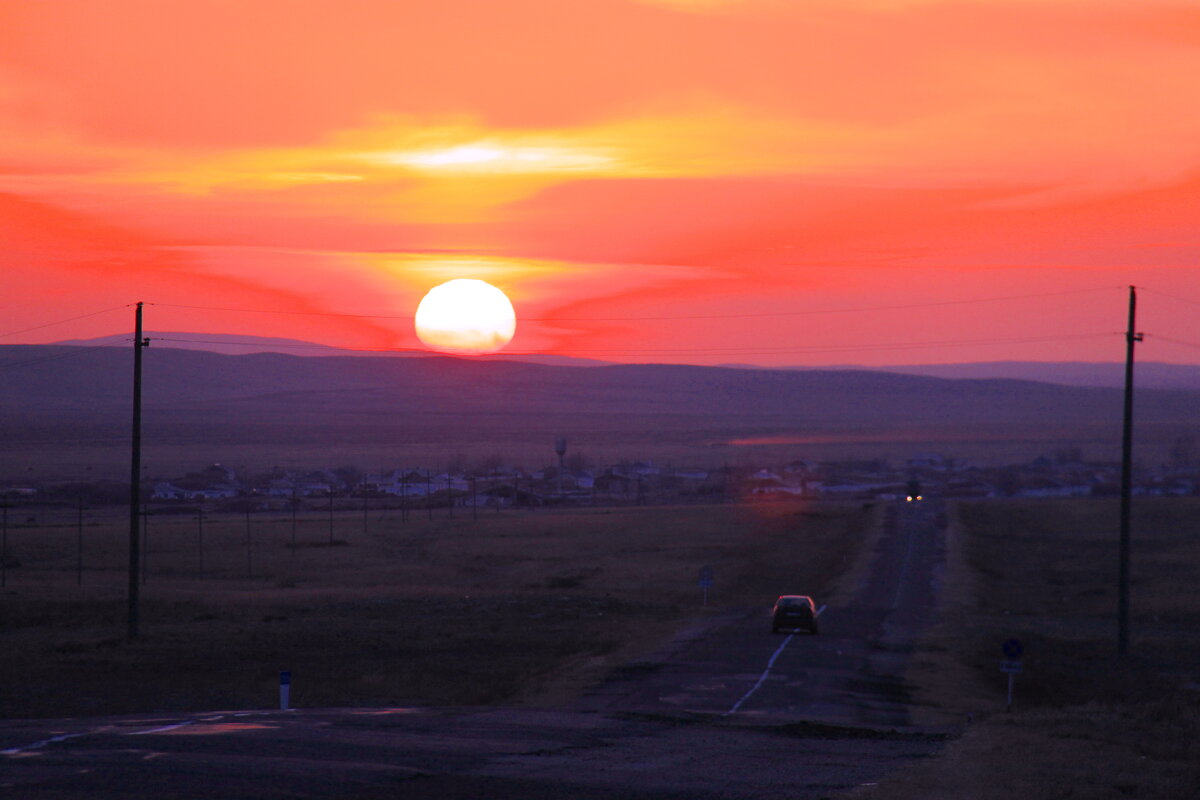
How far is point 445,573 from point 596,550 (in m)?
13.0

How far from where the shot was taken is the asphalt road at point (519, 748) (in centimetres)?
1319

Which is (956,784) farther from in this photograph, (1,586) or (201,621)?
(1,586)

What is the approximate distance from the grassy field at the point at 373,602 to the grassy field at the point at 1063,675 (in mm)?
7819

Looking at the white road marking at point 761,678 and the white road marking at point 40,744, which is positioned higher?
the white road marking at point 40,744

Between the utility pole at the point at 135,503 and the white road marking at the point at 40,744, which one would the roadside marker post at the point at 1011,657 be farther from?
the utility pole at the point at 135,503

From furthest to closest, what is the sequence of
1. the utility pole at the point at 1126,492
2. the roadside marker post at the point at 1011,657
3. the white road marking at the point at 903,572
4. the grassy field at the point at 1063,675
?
1. the white road marking at the point at 903,572
2. the utility pole at the point at 1126,492
3. the roadside marker post at the point at 1011,657
4. the grassy field at the point at 1063,675

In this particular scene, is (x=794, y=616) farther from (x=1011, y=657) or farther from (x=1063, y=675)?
(x=1011, y=657)

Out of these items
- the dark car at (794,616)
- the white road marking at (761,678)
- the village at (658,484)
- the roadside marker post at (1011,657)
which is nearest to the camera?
the white road marking at (761,678)

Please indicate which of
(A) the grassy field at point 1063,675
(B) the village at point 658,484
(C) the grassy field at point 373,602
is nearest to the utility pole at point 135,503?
(C) the grassy field at point 373,602

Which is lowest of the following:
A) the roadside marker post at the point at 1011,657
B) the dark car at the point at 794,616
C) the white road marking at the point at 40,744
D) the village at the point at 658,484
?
the village at the point at 658,484

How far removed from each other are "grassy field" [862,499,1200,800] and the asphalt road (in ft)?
4.23

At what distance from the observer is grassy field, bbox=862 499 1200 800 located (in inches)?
582

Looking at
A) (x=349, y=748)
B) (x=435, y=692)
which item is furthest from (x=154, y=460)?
(x=349, y=748)

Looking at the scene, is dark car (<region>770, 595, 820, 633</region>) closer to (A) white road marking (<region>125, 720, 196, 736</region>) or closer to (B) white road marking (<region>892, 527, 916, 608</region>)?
(B) white road marking (<region>892, 527, 916, 608</region>)
